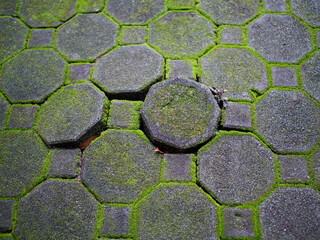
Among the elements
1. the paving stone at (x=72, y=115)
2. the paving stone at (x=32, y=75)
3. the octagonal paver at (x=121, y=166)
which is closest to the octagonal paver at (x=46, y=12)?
the paving stone at (x=32, y=75)

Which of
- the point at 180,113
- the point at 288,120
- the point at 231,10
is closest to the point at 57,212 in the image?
the point at 180,113

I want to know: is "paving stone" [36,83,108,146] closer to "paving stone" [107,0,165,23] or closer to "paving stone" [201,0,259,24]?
"paving stone" [107,0,165,23]

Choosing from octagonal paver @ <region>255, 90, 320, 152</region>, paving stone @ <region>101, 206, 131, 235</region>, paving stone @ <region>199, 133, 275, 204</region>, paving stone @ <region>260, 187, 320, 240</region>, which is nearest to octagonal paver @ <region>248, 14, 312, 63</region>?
octagonal paver @ <region>255, 90, 320, 152</region>

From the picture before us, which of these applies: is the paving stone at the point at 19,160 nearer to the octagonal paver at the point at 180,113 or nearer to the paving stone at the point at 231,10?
the octagonal paver at the point at 180,113

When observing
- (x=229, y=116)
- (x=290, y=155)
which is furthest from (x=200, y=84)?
(x=290, y=155)

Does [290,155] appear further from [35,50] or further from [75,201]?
[35,50]
